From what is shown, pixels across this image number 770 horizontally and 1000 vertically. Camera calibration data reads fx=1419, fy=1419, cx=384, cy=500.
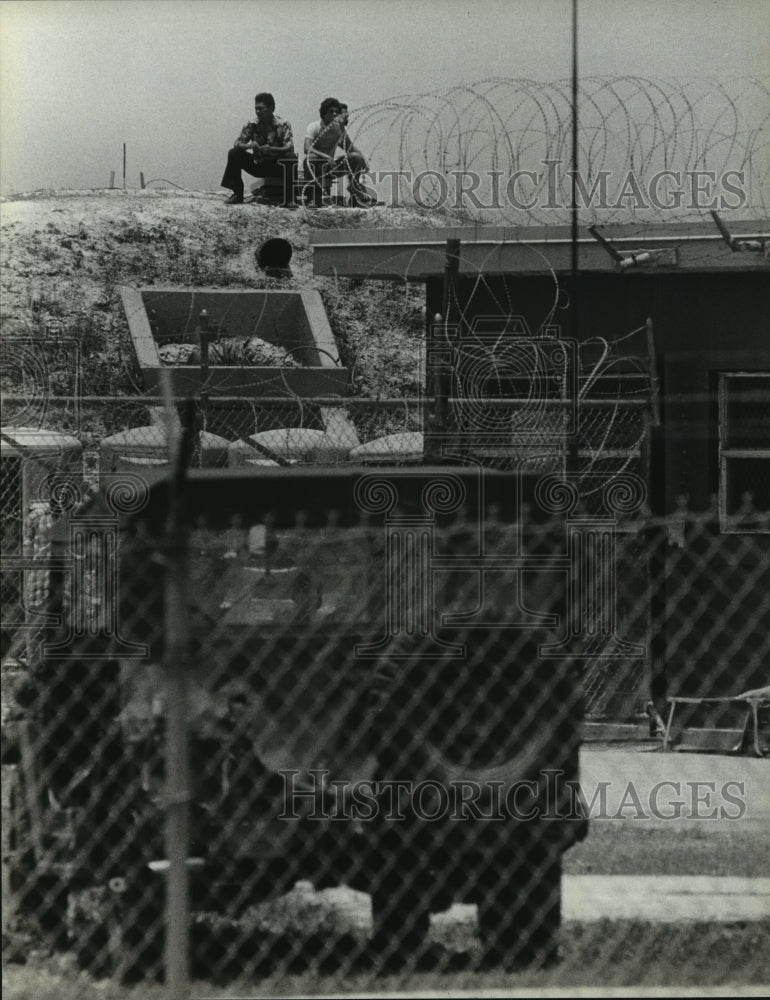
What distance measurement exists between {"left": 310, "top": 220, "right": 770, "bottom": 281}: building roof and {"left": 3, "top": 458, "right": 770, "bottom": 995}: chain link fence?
5491 millimetres

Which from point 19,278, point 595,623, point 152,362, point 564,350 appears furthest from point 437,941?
point 19,278

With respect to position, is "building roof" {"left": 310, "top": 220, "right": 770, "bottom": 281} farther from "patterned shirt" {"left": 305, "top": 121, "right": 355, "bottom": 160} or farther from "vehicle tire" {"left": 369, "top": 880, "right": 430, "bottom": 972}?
"vehicle tire" {"left": 369, "top": 880, "right": 430, "bottom": 972}

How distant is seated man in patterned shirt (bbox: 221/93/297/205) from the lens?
15680 millimetres

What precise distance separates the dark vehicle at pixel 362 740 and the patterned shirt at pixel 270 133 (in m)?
11.9

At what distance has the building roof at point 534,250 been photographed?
377 inches

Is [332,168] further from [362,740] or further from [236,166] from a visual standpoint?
[362,740]

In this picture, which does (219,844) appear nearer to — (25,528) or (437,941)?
(437,941)

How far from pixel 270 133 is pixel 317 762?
12.6 m

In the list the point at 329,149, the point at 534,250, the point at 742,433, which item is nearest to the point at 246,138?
the point at 329,149

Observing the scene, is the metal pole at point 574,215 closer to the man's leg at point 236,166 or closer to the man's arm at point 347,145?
the man's arm at point 347,145

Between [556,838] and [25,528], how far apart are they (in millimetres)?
5793

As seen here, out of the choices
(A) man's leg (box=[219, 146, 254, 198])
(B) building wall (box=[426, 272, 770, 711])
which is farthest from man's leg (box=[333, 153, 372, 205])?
(B) building wall (box=[426, 272, 770, 711])

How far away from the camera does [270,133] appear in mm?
15852

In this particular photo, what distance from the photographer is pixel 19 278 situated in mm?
23266
